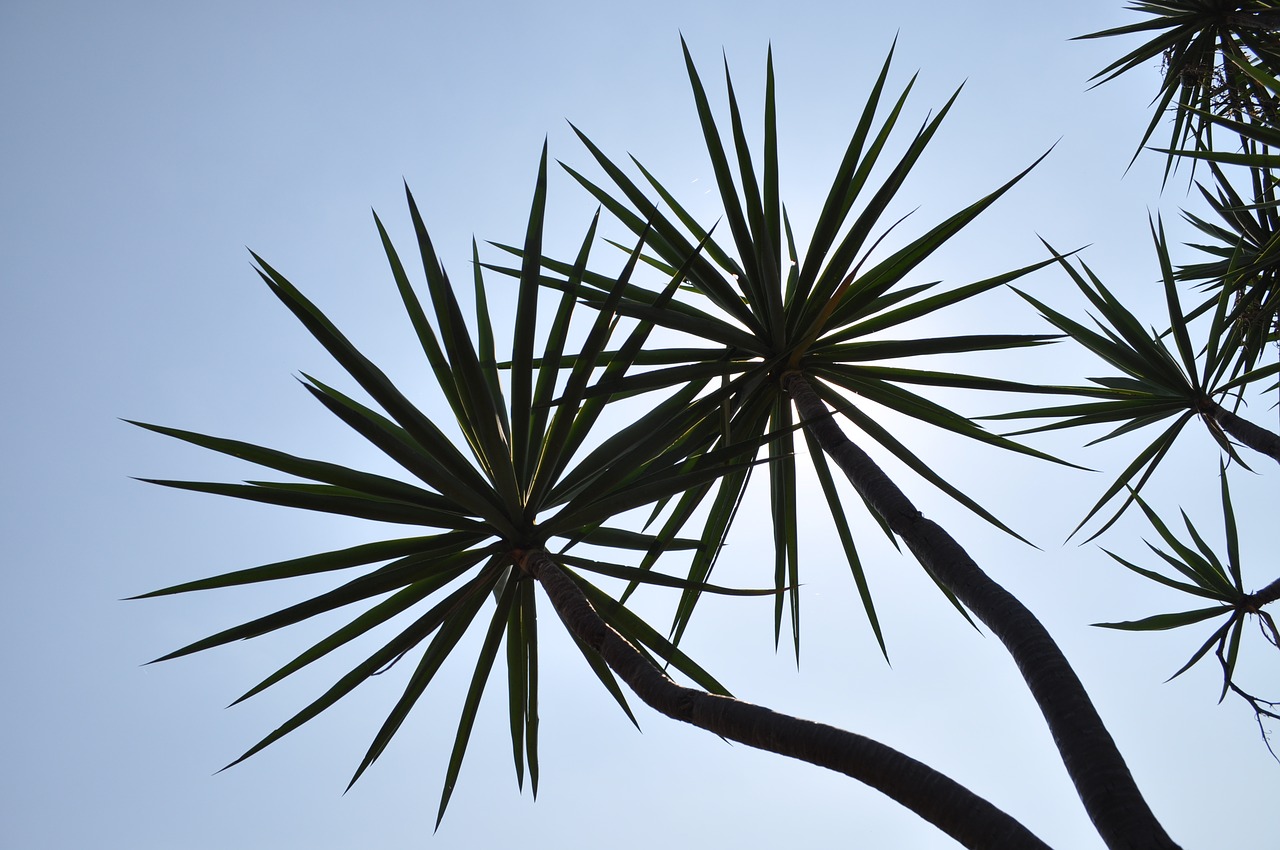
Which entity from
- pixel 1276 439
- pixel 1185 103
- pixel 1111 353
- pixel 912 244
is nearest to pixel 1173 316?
pixel 1111 353

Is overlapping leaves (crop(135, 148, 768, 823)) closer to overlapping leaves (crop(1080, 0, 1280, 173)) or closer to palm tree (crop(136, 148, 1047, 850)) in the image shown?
palm tree (crop(136, 148, 1047, 850))

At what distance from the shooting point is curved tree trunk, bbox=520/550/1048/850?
116 cm

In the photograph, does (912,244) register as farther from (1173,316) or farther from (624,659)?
(1173,316)

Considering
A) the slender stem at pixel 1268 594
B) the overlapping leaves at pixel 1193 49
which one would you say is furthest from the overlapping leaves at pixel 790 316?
the overlapping leaves at pixel 1193 49

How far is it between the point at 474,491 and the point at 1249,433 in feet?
11.6

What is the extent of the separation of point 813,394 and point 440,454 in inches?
49.5

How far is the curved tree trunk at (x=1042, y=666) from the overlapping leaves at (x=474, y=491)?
0.47m

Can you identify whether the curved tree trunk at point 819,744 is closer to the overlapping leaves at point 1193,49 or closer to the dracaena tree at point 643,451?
the dracaena tree at point 643,451

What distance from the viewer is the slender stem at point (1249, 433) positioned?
3375mm

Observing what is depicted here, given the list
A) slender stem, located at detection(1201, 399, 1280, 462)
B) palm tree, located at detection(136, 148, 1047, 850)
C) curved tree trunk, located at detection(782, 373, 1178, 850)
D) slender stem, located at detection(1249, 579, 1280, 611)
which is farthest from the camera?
slender stem, located at detection(1201, 399, 1280, 462)

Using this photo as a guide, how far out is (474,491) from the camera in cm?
226

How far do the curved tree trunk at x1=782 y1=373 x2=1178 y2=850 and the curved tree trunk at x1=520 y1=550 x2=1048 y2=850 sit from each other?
0.53ft

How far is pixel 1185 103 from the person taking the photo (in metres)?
5.40

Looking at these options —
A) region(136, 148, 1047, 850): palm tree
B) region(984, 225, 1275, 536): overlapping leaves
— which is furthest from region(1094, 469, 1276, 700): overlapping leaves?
region(136, 148, 1047, 850): palm tree
